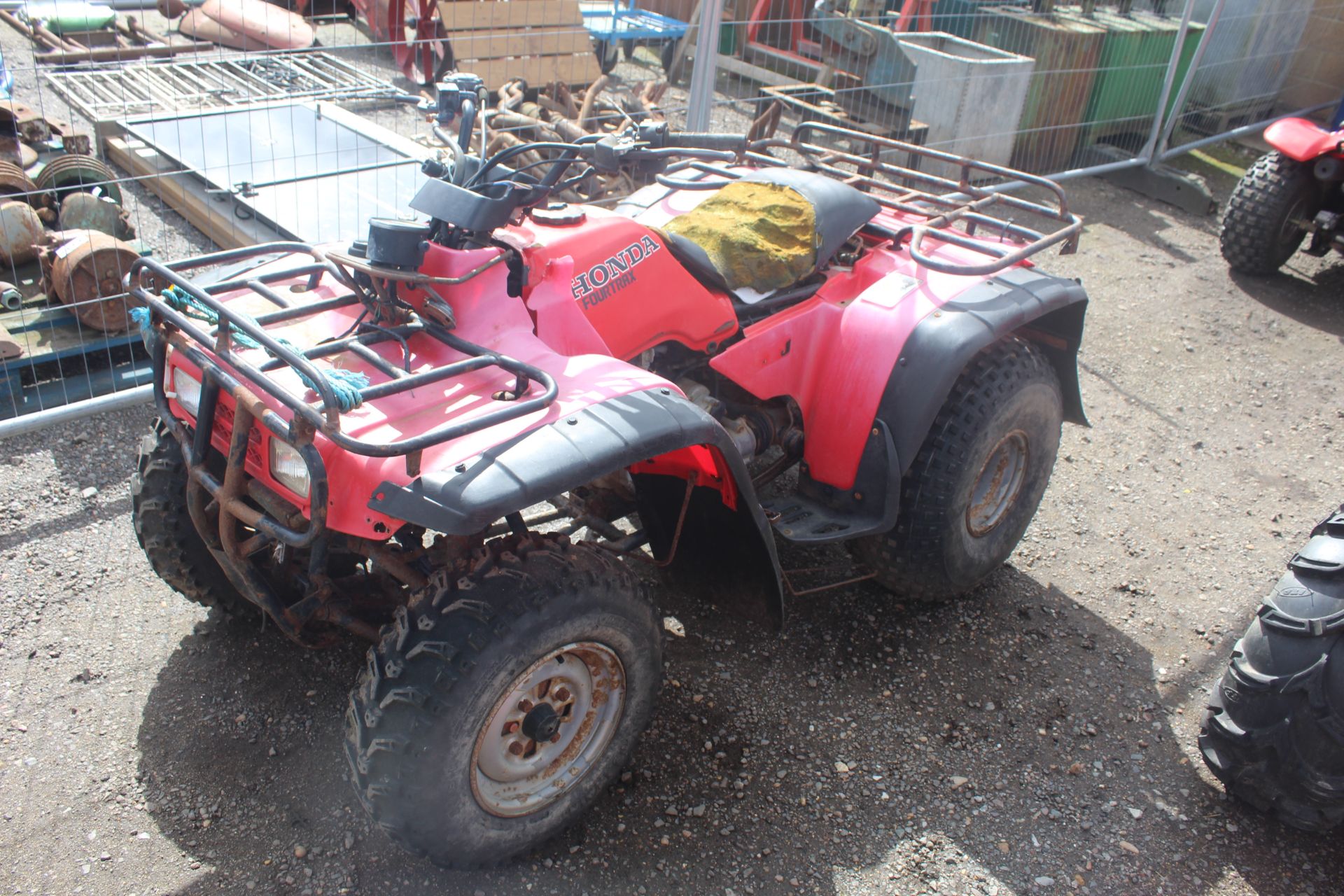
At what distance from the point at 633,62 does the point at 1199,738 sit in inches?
373

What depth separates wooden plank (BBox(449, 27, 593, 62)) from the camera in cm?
778

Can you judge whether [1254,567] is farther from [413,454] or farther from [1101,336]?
[413,454]

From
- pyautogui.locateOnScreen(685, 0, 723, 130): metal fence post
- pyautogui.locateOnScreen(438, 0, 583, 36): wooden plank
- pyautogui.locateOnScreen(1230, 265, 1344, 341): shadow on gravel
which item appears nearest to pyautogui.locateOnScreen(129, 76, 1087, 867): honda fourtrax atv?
pyautogui.locateOnScreen(685, 0, 723, 130): metal fence post

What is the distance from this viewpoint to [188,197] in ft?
18.1

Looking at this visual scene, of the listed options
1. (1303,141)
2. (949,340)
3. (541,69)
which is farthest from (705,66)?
(1303,141)

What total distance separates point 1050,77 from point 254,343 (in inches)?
292

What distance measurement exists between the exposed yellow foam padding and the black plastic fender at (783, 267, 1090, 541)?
436 mm

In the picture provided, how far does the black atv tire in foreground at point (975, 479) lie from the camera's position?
10.8ft

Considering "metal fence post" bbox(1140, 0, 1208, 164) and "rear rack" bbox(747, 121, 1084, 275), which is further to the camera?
"metal fence post" bbox(1140, 0, 1208, 164)

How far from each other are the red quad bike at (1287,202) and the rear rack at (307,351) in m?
5.82

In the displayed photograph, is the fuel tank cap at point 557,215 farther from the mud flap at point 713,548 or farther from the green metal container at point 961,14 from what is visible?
the green metal container at point 961,14

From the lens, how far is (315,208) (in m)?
5.46

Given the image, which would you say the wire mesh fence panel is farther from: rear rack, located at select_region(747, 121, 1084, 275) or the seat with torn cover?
the seat with torn cover

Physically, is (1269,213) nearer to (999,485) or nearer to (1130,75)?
(1130,75)
